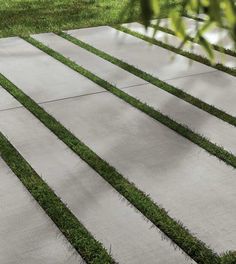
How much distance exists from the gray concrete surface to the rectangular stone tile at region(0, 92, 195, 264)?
182 centimetres

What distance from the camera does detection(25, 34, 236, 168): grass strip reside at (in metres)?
4.19

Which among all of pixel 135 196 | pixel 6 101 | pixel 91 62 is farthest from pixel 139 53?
pixel 135 196

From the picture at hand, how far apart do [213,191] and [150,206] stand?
533 millimetres

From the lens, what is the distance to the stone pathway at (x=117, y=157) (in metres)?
3.19

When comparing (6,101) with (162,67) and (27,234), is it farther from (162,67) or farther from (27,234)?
(27,234)

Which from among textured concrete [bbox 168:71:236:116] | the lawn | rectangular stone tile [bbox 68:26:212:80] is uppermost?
textured concrete [bbox 168:71:236:116]

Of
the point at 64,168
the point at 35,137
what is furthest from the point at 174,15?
the point at 35,137

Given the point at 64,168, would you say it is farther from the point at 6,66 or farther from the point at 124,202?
the point at 6,66

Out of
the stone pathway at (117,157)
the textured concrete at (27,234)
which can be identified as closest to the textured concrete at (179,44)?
the stone pathway at (117,157)

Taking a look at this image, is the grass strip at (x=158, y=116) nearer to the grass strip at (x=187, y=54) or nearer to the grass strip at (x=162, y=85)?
the grass strip at (x=162, y=85)

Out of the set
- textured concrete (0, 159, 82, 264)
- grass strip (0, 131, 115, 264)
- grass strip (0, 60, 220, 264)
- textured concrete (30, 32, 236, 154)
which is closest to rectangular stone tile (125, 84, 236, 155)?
textured concrete (30, 32, 236, 154)

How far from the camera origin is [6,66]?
621 cm

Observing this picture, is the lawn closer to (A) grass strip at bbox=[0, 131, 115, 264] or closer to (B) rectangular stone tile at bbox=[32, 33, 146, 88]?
(B) rectangular stone tile at bbox=[32, 33, 146, 88]

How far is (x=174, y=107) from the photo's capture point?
507cm
